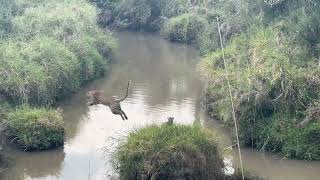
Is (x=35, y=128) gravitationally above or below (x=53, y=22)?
below

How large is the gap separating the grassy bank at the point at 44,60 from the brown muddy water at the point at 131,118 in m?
0.57

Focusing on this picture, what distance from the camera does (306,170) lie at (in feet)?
58.6

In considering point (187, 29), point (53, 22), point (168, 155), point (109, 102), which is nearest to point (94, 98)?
point (109, 102)

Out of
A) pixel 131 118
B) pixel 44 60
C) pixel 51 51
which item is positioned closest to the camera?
pixel 131 118

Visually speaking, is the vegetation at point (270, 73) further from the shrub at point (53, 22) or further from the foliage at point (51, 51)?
the shrub at point (53, 22)

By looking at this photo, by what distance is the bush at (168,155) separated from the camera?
606 inches

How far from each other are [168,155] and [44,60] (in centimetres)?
906

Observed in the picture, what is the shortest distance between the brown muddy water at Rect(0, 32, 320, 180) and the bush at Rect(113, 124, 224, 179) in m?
1.21

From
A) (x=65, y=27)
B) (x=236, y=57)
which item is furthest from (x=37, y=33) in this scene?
(x=236, y=57)

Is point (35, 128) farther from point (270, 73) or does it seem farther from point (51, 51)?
point (270, 73)

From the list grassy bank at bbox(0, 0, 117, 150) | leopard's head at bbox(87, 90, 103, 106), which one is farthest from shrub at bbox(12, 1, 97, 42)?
leopard's head at bbox(87, 90, 103, 106)

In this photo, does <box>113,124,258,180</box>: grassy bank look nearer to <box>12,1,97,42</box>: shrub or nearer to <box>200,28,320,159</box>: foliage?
<box>200,28,320,159</box>: foliage

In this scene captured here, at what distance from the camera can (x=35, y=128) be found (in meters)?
18.4

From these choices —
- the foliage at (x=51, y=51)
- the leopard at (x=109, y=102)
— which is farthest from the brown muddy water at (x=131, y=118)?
the leopard at (x=109, y=102)
